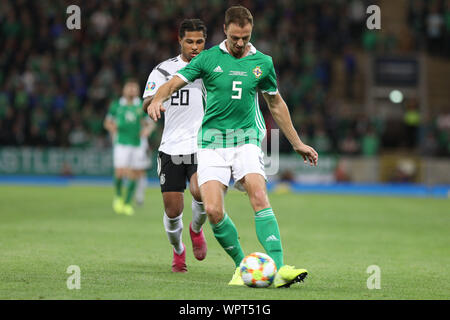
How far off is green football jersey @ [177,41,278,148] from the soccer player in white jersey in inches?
44.9

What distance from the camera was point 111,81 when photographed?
28.1 meters

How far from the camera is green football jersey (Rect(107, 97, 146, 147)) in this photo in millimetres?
16875

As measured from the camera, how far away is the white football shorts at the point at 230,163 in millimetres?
7273

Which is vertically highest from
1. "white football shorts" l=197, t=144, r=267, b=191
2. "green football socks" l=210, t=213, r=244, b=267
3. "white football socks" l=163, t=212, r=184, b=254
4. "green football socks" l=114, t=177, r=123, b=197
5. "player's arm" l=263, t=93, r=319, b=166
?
"player's arm" l=263, t=93, r=319, b=166

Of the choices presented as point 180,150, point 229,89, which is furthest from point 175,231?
point 229,89

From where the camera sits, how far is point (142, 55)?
95.1 feet

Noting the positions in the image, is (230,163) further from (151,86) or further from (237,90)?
(151,86)

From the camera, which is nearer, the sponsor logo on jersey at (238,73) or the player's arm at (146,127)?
the sponsor logo on jersey at (238,73)

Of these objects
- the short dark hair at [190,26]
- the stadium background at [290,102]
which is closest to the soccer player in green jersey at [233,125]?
the short dark hair at [190,26]

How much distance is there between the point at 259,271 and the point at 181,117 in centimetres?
236

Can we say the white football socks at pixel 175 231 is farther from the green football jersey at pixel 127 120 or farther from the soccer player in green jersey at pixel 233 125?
the green football jersey at pixel 127 120

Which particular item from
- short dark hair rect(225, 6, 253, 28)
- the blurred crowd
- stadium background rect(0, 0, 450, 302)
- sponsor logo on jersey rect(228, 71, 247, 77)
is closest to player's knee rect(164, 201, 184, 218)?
sponsor logo on jersey rect(228, 71, 247, 77)

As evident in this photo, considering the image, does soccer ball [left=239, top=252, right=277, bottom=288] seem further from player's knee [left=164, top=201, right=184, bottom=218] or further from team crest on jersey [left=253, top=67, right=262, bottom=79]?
player's knee [left=164, top=201, right=184, bottom=218]

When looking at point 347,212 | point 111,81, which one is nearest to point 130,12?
point 111,81
